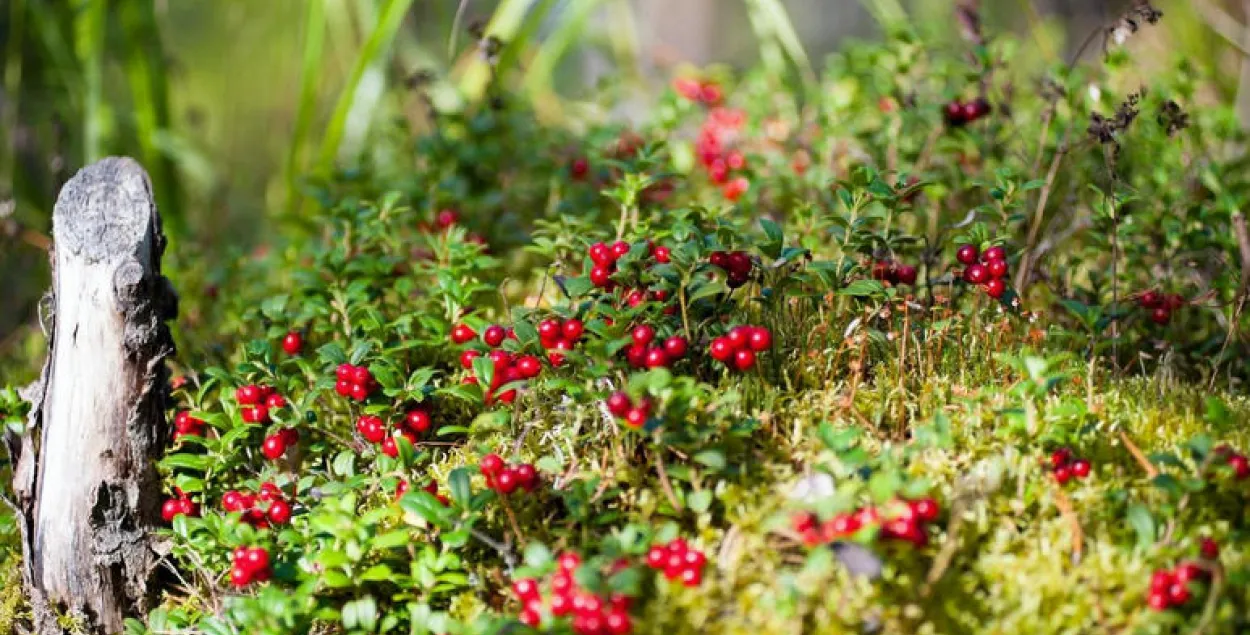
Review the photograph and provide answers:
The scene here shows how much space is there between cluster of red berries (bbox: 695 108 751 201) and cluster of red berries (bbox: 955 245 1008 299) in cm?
164

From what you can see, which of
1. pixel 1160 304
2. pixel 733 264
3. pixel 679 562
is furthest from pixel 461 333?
pixel 1160 304

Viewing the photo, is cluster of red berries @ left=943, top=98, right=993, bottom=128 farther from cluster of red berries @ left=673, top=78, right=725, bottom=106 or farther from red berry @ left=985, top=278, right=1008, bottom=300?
cluster of red berries @ left=673, top=78, right=725, bottom=106

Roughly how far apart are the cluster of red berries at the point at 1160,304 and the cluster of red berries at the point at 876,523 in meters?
1.51

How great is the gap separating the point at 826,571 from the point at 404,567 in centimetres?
114

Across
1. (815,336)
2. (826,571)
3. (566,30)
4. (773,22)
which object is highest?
(566,30)

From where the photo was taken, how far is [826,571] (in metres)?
2.13

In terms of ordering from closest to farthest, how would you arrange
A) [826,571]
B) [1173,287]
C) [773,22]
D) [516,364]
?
[826,571] → [516,364] → [1173,287] → [773,22]

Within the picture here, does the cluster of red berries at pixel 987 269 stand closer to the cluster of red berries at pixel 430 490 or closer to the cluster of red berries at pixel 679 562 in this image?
the cluster of red berries at pixel 679 562

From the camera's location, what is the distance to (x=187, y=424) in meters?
3.04

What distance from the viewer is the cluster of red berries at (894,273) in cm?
304

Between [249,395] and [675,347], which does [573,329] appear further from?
[249,395]

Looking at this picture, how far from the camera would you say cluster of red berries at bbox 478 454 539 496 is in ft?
7.95

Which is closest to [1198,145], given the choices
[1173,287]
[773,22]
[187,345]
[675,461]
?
[1173,287]

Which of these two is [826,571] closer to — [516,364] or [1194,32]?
[516,364]
